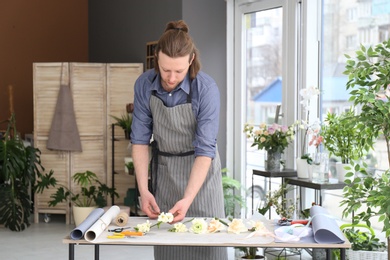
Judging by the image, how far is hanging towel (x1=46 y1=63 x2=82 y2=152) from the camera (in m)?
8.17

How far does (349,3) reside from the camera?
574 centimetres

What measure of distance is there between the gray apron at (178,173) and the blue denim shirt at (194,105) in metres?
0.03

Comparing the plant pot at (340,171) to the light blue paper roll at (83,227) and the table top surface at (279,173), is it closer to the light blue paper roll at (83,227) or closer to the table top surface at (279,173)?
the table top surface at (279,173)

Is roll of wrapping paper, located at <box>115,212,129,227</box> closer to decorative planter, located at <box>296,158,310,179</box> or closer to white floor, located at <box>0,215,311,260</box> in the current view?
decorative planter, located at <box>296,158,310,179</box>

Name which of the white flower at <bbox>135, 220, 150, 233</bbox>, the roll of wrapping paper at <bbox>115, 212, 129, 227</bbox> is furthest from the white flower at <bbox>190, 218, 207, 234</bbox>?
the roll of wrapping paper at <bbox>115, 212, 129, 227</bbox>

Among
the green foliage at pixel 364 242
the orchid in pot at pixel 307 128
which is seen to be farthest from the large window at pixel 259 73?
the green foliage at pixel 364 242

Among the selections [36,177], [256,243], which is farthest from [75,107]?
[256,243]

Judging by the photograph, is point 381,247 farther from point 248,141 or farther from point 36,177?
point 36,177

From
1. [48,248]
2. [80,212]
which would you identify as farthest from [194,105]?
[80,212]

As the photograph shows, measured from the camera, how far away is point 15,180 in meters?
8.04

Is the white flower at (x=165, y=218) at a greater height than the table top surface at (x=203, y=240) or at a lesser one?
greater

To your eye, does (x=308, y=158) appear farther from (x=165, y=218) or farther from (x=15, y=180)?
(x=15, y=180)

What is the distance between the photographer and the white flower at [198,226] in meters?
3.26

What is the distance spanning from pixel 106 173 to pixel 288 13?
2.91 meters
